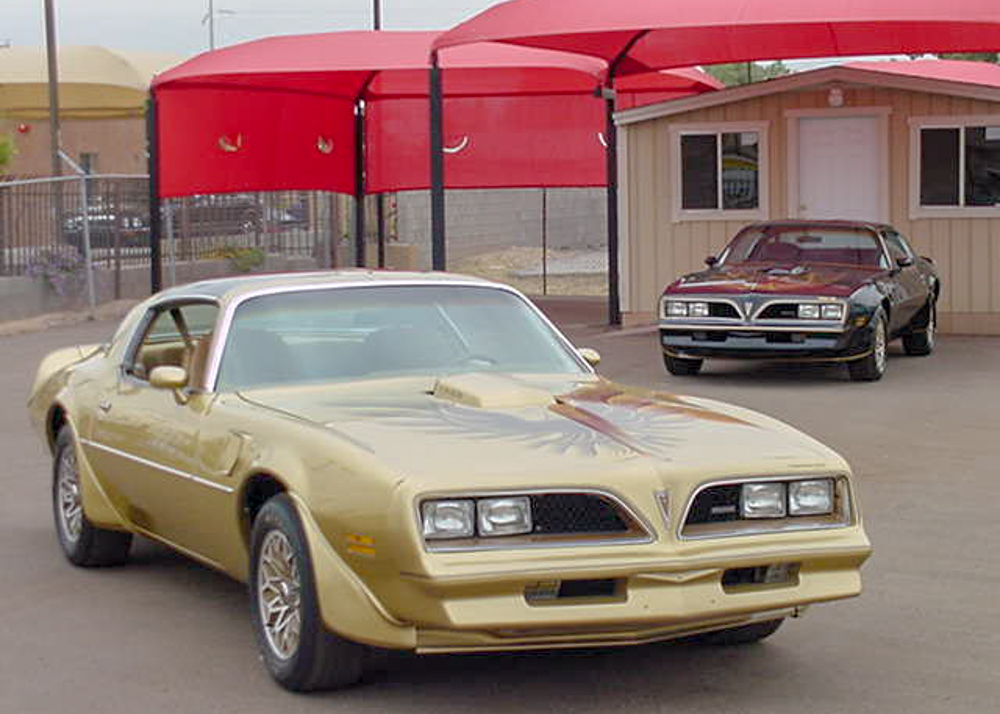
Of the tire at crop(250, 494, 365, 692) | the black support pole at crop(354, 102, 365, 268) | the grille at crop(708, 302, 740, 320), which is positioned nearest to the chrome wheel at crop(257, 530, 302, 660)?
the tire at crop(250, 494, 365, 692)

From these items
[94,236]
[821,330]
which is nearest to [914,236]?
[821,330]

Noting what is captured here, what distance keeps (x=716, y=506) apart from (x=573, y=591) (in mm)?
601

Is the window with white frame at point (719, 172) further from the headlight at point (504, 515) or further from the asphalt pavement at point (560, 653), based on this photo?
the headlight at point (504, 515)

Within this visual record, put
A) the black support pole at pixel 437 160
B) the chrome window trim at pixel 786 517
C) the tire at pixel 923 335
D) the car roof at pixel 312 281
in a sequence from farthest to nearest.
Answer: the black support pole at pixel 437 160 → the tire at pixel 923 335 → the car roof at pixel 312 281 → the chrome window trim at pixel 786 517

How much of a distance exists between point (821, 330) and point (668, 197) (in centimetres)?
696

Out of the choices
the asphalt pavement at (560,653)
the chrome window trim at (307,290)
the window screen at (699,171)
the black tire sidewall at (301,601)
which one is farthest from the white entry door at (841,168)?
the black tire sidewall at (301,601)

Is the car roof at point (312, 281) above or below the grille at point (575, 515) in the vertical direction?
above

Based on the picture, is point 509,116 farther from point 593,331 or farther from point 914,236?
point 914,236

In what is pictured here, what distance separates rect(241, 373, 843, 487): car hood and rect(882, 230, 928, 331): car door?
10386 millimetres

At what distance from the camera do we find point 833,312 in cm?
1597

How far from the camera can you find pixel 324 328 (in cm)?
748

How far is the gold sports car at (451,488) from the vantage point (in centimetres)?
571

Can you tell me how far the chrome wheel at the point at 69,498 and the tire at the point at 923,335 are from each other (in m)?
11.5

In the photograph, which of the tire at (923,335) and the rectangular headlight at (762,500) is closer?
the rectangular headlight at (762,500)
